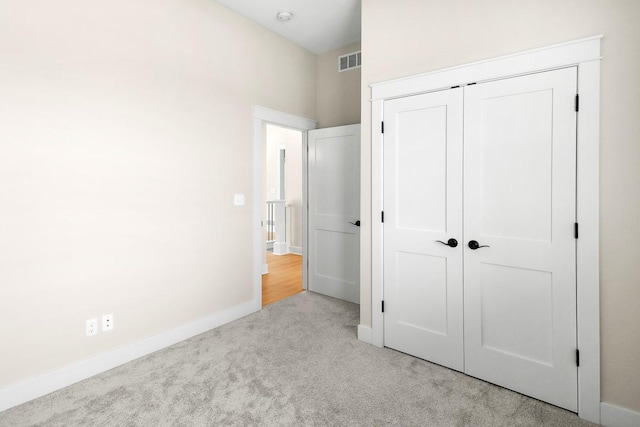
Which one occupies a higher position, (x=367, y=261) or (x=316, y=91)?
(x=316, y=91)

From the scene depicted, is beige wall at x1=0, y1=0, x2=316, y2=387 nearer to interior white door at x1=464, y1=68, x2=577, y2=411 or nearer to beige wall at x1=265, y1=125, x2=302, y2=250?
interior white door at x1=464, y1=68, x2=577, y2=411

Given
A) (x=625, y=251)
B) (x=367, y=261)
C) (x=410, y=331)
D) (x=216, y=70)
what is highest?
(x=216, y=70)

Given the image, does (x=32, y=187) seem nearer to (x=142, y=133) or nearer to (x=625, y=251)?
(x=142, y=133)

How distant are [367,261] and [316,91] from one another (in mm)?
2500

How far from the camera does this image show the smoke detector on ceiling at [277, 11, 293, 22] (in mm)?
3278

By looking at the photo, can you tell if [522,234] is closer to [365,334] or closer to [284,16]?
[365,334]

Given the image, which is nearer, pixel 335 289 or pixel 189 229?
pixel 189 229

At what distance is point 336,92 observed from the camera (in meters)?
4.11

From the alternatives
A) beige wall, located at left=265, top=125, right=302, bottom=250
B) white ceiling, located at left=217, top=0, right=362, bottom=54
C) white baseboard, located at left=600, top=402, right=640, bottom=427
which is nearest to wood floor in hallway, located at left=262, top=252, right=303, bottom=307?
beige wall, located at left=265, top=125, right=302, bottom=250

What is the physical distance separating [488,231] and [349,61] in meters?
2.71

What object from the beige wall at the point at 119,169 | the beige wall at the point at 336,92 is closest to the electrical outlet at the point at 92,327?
the beige wall at the point at 119,169

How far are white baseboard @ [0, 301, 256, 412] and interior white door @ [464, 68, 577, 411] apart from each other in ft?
7.34

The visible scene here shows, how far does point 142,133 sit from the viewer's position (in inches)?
103

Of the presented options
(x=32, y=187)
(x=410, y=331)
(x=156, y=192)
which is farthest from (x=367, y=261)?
(x=32, y=187)
